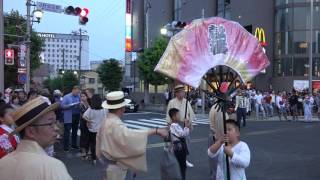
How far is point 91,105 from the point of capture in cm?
1173

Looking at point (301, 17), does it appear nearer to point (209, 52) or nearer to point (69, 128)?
point (69, 128)

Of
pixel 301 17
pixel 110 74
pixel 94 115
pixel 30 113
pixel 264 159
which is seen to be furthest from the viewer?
pixel 110 74

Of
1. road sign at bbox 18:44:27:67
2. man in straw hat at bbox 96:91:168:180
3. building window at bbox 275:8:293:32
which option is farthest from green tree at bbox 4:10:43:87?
man in straw hat at bbox 96:91:168:180

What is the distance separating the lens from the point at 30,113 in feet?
9.27

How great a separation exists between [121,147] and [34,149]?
→ 2.75 metres

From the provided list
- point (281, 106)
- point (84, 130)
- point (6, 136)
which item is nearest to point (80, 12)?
point (84, 130)

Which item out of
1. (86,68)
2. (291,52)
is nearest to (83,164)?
(291,52)

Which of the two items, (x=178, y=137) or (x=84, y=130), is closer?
(x=178, y=137)

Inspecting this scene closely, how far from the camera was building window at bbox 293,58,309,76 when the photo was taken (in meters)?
44.0

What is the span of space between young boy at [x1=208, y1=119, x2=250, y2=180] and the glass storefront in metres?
40.4

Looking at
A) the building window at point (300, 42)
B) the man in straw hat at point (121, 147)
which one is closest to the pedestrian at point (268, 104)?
the building window at point (300, 42)

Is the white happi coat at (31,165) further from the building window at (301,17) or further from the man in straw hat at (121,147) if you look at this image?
the building window at (301,17)

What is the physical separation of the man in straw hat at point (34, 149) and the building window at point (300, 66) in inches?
1704

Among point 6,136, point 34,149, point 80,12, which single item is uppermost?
point 80,12
